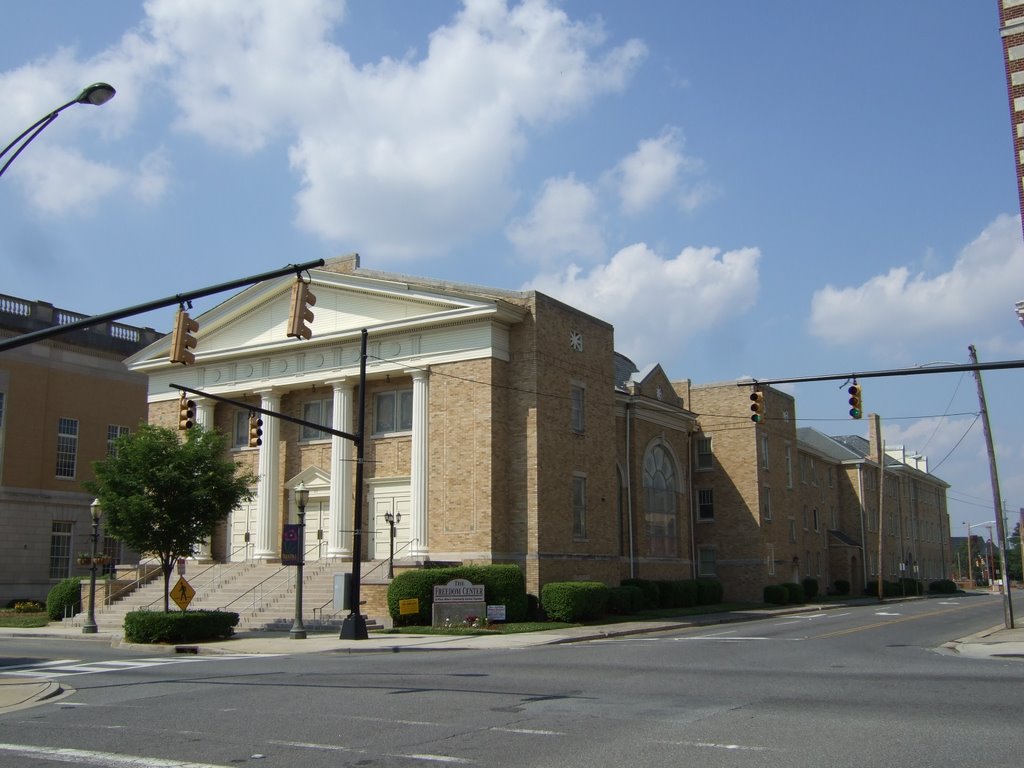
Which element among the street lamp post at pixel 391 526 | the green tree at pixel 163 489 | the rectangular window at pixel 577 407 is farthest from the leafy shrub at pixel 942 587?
the green tree at pixel 163 489

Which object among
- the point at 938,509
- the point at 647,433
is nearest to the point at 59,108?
the point at 647,433

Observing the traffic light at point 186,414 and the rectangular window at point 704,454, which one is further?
the rectangular window at point 704,454

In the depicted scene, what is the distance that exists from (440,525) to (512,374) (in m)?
5.92

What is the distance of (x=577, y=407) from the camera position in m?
38.8

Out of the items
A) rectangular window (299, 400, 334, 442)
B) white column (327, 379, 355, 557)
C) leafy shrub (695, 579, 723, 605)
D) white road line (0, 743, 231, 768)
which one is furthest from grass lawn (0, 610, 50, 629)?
white road line (0, 743, 231, 768)

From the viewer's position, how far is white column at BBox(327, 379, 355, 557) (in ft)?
122

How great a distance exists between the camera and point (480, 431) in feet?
115

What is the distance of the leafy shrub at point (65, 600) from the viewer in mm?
37969

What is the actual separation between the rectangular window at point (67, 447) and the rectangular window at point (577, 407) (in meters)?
26.4

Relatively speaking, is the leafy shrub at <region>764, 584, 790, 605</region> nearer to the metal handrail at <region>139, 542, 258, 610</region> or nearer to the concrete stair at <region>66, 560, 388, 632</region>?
the concrete stair at <region>66, 560, 388, 632</region>

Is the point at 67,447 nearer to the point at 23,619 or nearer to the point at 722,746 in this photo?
the point at 23,619

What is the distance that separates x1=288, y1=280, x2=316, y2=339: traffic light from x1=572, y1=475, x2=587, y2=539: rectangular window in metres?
22.8

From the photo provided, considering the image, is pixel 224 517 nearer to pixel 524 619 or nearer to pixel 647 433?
pixel 524 619

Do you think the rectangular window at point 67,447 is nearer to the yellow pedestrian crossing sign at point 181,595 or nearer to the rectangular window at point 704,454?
the yellow pedestrian crossing sign at point 181,595
